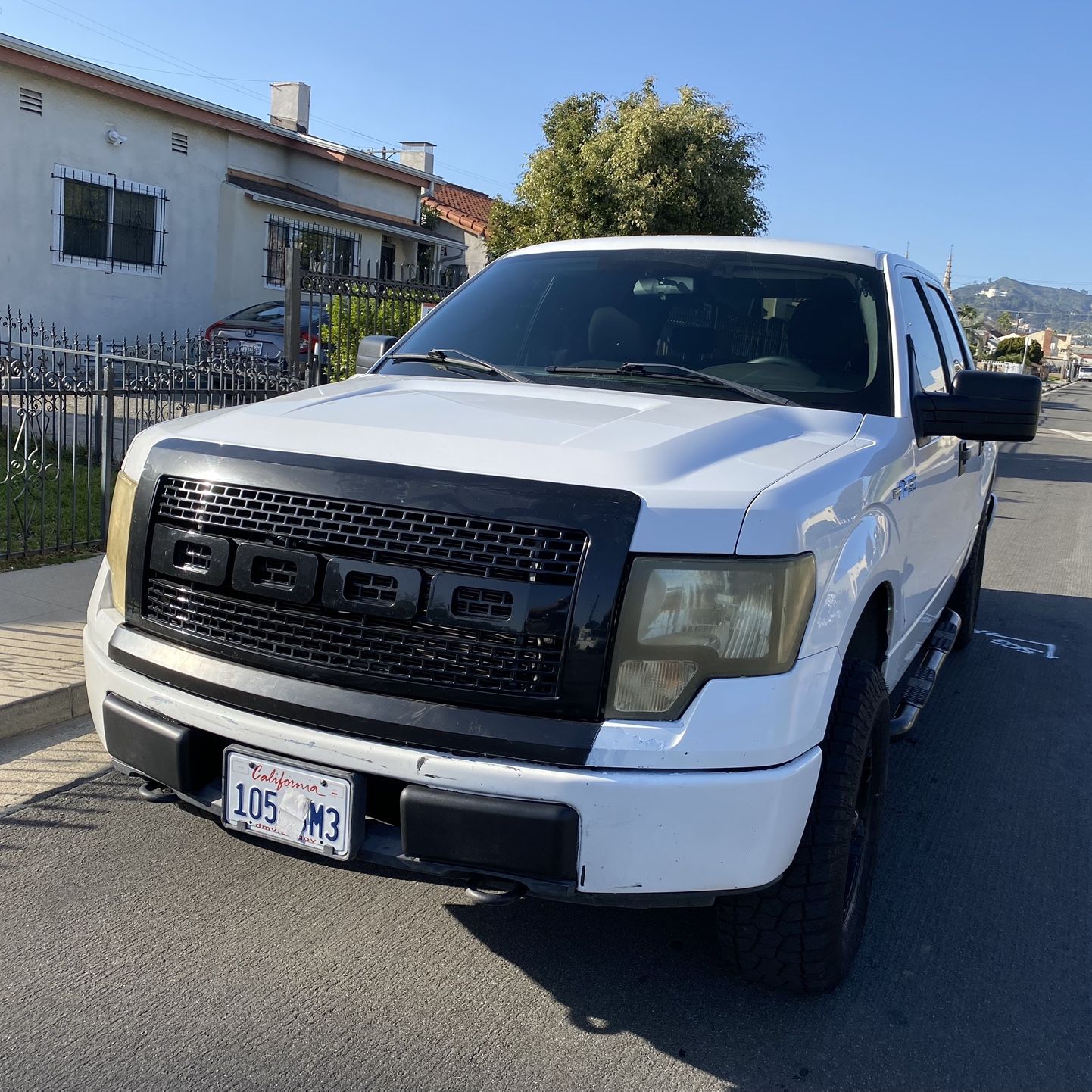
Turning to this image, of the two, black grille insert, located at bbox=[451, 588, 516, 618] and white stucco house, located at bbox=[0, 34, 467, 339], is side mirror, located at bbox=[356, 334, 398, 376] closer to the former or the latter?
black grille insert, located at bbox=[451, 588, 516, 618]

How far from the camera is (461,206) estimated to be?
113 ft

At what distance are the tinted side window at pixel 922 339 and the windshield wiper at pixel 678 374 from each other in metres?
0.74

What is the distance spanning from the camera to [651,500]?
248 cm

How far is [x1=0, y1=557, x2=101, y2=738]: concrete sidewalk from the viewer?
4.61m

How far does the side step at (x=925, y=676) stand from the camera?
155 inches

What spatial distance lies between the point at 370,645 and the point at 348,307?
8.46 meters

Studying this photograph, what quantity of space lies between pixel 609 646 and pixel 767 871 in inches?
24.3

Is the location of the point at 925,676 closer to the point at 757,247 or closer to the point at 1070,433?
the point at 757,247

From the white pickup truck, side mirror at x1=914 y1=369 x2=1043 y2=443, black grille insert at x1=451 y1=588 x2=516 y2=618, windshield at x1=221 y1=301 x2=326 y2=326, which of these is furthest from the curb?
windshield at x1=221 y1=301 x2=326 y2=326

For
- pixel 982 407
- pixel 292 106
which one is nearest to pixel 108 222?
pixel 292 106

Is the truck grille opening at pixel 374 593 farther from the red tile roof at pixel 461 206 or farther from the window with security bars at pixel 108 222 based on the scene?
the red tile roof at pixel 461 206

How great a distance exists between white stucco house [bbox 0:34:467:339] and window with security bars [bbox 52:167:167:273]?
22mm

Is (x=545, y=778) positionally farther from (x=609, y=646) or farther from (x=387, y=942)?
(x=387, y=942)

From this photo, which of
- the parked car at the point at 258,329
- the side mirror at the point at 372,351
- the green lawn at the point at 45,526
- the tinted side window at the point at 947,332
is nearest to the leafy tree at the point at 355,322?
the green lawn at the point at 45,526
